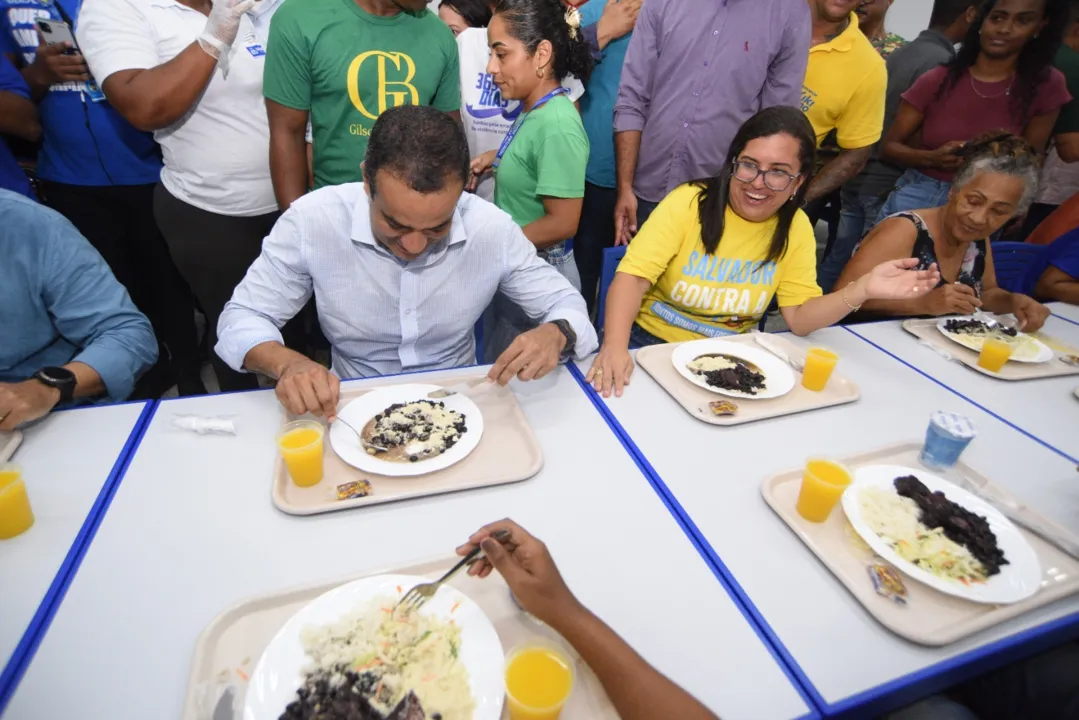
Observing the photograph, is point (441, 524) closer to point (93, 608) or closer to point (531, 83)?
point (93, 608)

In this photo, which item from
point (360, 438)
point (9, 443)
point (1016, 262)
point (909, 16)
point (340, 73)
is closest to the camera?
point (9, 443)

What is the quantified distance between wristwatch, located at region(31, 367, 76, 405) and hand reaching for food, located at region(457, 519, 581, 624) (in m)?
1.13

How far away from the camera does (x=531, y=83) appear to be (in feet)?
7.52

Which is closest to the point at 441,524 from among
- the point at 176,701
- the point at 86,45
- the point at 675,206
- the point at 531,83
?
the point at 176,701

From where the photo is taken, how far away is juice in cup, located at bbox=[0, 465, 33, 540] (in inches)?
41.9

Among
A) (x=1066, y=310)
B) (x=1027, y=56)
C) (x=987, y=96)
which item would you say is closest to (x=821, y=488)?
(x=1066, y=310)

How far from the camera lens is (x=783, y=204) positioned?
207 cm

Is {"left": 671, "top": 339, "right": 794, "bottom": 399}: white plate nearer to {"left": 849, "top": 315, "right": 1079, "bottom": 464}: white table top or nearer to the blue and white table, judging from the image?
{"left": 849, "top": 315, "right": 1079, "bottom": 464}: white table top

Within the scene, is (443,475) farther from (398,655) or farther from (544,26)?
(544,26)

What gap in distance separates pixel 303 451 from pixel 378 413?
289 mm

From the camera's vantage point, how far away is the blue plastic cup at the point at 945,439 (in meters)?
1.39

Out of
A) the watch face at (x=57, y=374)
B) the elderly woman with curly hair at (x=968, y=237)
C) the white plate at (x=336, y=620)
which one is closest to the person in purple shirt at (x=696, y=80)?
the elderly woman with curly hair at (x=968, y=237)

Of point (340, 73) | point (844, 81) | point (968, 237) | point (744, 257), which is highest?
point (844, 81)

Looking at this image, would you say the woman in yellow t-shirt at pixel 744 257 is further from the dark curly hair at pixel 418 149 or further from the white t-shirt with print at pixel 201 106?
the white t-shirt with print at pixel 201 106
